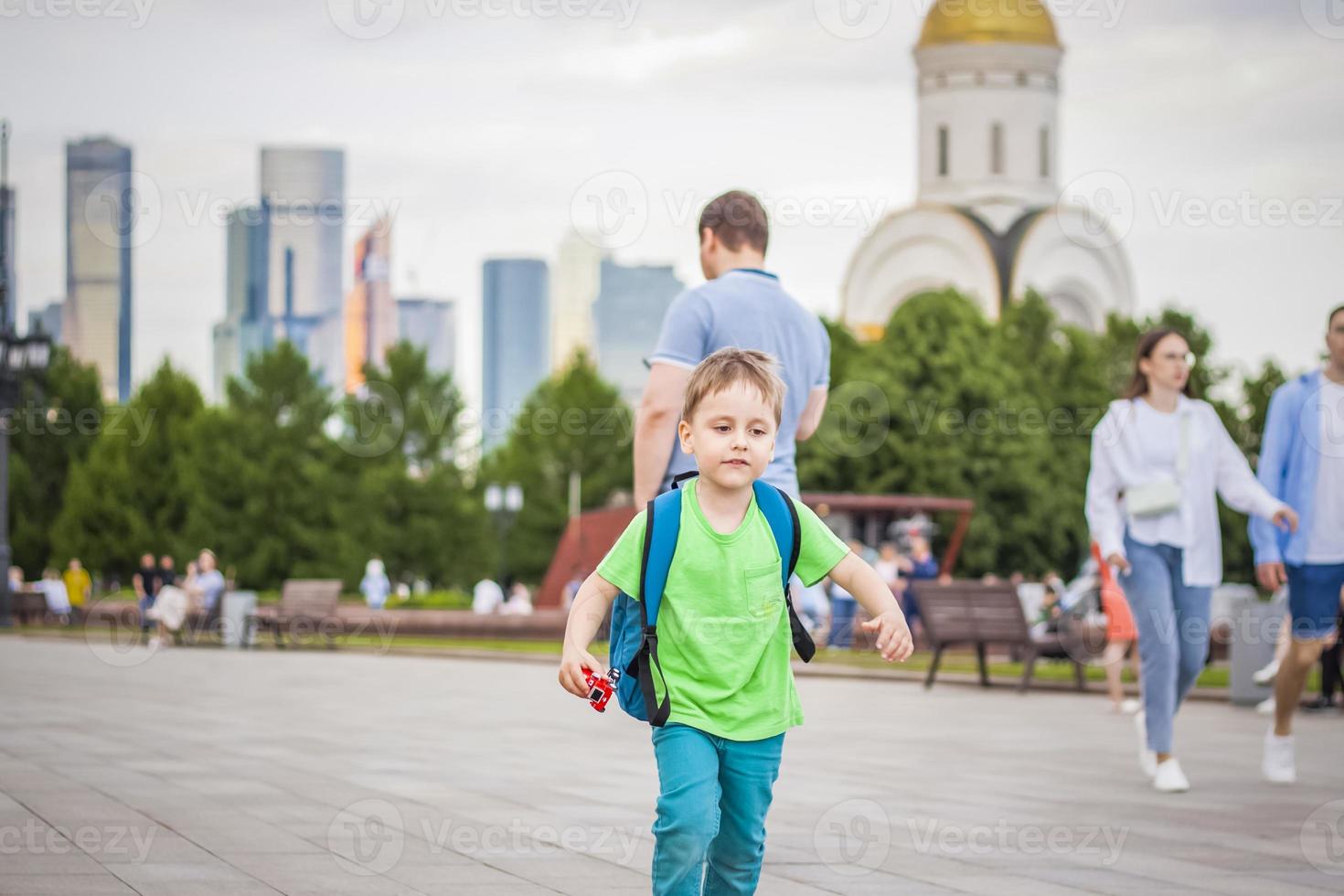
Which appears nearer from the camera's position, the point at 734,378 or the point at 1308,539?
the point at 734,378

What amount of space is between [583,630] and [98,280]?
598 feet

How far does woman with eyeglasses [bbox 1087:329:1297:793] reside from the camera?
27.9 ft

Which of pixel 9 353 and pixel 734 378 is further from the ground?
pixel 9 353

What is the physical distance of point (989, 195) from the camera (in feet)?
272

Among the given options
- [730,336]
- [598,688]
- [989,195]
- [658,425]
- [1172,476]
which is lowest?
[598,688]

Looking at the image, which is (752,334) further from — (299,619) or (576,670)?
(299,619)

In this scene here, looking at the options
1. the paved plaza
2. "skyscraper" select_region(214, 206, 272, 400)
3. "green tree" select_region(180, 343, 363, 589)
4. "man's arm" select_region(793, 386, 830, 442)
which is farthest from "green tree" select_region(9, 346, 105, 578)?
"skyscraper" select_region(214, 206, 272, 400)

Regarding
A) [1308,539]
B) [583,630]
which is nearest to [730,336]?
[583,630]

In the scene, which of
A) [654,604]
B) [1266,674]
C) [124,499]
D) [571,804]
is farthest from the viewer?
[124,499]

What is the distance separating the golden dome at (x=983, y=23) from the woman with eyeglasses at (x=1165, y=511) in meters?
75.1

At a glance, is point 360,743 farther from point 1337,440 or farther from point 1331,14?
point 1331,14

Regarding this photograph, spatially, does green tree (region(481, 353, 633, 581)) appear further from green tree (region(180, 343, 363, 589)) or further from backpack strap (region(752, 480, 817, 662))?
backpack strap (region(752, 480, 817, 662))

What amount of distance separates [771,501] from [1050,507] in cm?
5109

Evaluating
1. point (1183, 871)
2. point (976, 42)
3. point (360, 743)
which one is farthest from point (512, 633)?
point (976, 42)
